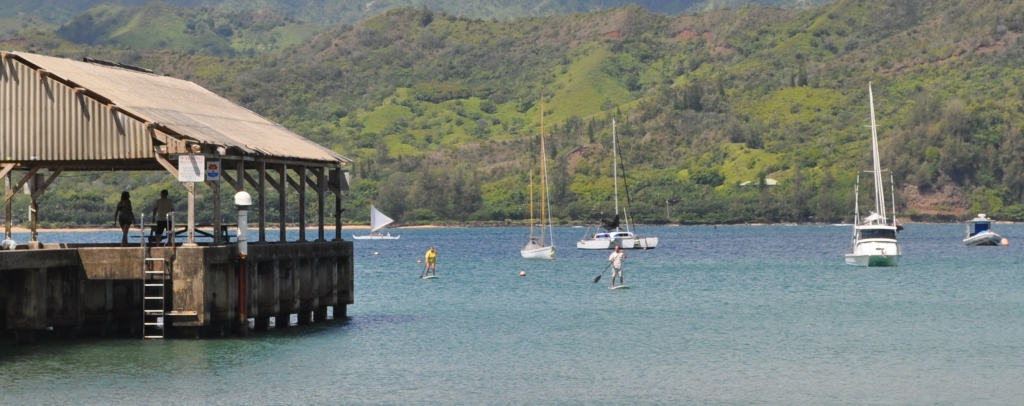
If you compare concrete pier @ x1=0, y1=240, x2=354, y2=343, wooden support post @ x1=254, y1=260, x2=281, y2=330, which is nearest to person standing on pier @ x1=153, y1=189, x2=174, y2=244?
concrete pier @ x1=0, y1=240, x2=354, y2=343

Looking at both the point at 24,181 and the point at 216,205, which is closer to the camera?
the point at 216,205

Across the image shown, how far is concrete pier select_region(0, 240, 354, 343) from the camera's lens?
3509cm

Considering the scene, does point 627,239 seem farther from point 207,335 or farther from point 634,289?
point 207,335

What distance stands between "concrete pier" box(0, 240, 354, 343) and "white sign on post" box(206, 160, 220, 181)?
5.68 ft

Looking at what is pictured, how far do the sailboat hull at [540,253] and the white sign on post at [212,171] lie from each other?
6945 cm

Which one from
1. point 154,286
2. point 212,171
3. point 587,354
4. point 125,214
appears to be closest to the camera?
point 154,286

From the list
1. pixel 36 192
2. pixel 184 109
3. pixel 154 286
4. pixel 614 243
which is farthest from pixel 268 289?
pixel 614 243

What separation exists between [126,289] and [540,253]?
68.0 m

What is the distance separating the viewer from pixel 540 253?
10581cm

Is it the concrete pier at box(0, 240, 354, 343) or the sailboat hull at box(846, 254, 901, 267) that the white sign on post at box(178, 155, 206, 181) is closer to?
the concrete pier at box(0, 240, 354, 343)

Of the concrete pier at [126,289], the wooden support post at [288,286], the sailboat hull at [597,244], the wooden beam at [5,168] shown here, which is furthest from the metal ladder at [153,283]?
the sailboat hull at [597,244]

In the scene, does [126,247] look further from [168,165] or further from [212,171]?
[212,171]

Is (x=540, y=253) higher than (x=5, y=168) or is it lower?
lower

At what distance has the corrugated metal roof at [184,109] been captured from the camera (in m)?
37.0
